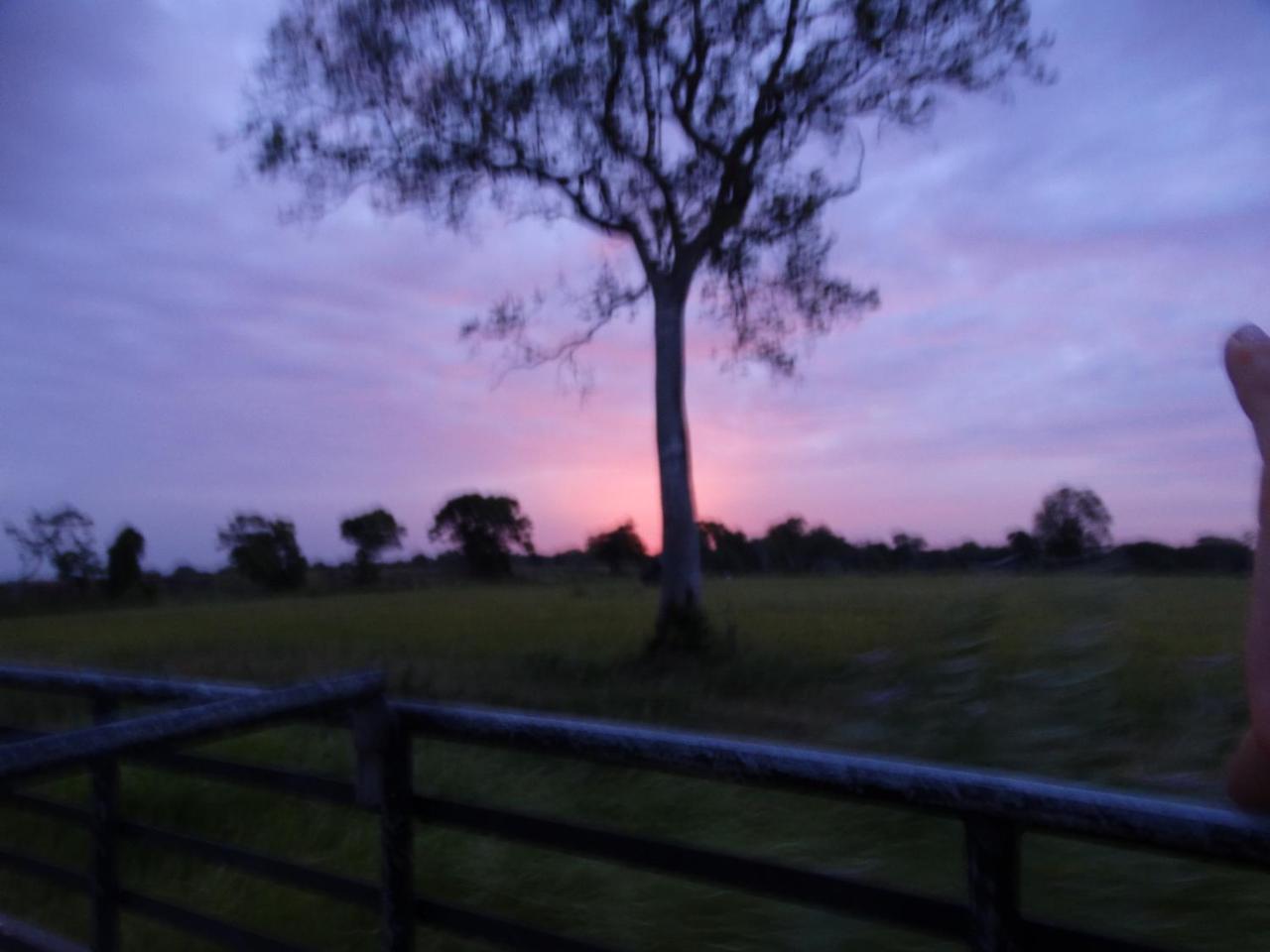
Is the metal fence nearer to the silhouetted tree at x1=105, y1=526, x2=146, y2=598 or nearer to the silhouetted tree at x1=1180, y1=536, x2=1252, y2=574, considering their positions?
the silhouetted tree at x1=1180, y1=536, x2=1252, y2=574

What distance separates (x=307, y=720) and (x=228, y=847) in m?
0.96

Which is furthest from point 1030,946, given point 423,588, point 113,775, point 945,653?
point 423,588

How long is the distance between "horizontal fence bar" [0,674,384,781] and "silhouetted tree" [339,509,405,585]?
926 inches

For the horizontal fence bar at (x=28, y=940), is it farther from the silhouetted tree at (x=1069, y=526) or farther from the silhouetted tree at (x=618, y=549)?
the silhouetted tree at (x=618, y=549)

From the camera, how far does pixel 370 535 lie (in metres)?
26.3

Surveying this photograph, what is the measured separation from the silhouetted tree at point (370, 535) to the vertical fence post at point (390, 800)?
23328mm

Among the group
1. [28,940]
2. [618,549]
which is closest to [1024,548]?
[28,940]

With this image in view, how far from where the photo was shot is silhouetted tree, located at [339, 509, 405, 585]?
85.0 feet

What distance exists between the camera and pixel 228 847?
10.5ft

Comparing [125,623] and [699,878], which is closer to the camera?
[699,878]

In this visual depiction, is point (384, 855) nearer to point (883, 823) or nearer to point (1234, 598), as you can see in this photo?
point (883, 823)

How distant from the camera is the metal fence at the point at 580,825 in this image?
1.61 meters

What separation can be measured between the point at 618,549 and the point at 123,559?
12.3 m

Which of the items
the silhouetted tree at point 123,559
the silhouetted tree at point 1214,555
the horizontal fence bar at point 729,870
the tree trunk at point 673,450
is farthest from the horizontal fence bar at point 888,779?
the silhouetted tree at point 123,559
